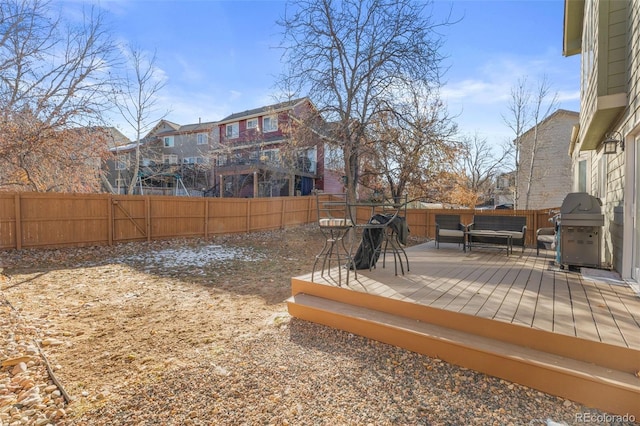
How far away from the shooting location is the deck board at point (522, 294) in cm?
224

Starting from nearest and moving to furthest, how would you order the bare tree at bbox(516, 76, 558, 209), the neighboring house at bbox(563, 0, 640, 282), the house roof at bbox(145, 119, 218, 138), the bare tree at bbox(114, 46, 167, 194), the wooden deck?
the wooden deck → the neighboring house at bbox(563, 0, 640, 282) → the bare tree at bbox(114, 46, 167, 194) → the bare tree at bbox(516, 76, 558, 209) → the house roof at bbox(145, 119, 218, 138)

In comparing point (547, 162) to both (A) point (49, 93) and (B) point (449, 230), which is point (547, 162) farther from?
(A) point (49, 93)

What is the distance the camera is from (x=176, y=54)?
11.7 m

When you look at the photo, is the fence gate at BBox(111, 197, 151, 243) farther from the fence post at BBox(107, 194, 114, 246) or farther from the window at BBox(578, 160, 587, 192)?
the window at BBox(578, 160, 587, 192)

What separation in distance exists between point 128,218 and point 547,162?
68.3 feet

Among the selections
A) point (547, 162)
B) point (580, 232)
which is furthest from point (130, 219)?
point (547, 162)

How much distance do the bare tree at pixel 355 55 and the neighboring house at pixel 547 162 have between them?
11.2 metres

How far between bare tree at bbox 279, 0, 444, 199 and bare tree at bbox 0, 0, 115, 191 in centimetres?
670

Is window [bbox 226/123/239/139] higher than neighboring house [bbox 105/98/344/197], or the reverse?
window [bbox 226/123/239/139]

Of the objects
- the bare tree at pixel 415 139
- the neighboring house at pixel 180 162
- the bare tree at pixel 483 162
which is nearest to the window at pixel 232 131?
the neighboring house at pixel 180 162

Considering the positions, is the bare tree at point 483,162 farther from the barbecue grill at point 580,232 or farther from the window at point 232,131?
the window at point 232,131

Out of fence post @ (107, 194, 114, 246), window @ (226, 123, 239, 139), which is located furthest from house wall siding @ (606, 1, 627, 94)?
window @ (226, 123, 239, 139)

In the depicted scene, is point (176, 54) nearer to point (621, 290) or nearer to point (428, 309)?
point (428, 309)

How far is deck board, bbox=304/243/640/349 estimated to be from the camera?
2240 mm
